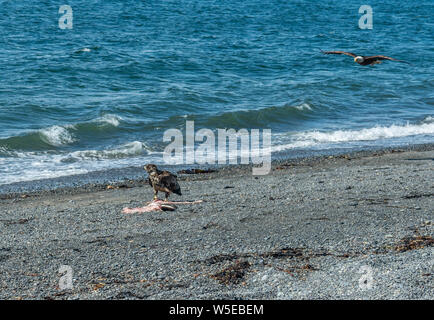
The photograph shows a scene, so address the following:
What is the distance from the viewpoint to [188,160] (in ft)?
49.1

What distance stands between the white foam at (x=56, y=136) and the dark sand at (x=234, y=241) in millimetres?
4750

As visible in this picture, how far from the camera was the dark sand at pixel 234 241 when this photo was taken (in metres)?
6.43

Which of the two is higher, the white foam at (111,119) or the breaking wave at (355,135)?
the white foam at (111,119)

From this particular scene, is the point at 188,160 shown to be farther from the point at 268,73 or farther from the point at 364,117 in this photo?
the point at 268,73

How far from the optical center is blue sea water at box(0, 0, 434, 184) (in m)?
17.0

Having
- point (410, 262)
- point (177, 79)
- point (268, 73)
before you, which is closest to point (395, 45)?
point (268, 73)

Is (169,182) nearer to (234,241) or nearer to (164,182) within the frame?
(164,182)

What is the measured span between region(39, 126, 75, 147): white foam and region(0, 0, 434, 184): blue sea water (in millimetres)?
56

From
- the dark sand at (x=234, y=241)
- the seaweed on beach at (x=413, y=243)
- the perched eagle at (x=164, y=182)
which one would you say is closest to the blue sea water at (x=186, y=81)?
→ the dark sand at (x=234, y=241)

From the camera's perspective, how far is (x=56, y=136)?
16906mm

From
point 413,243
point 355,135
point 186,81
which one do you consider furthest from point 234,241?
point 186,81

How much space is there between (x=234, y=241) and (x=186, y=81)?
1735 centimetres

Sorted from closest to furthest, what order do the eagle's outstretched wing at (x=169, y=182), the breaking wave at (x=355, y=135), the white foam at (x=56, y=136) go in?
the eagle's outstretched wing at (x=169, y=182)
the white foam at (x=56, y=136)
the breaking wave at (x=355, y=135)

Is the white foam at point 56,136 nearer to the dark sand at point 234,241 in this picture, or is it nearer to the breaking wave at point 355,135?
the dark sand at point 234,241
